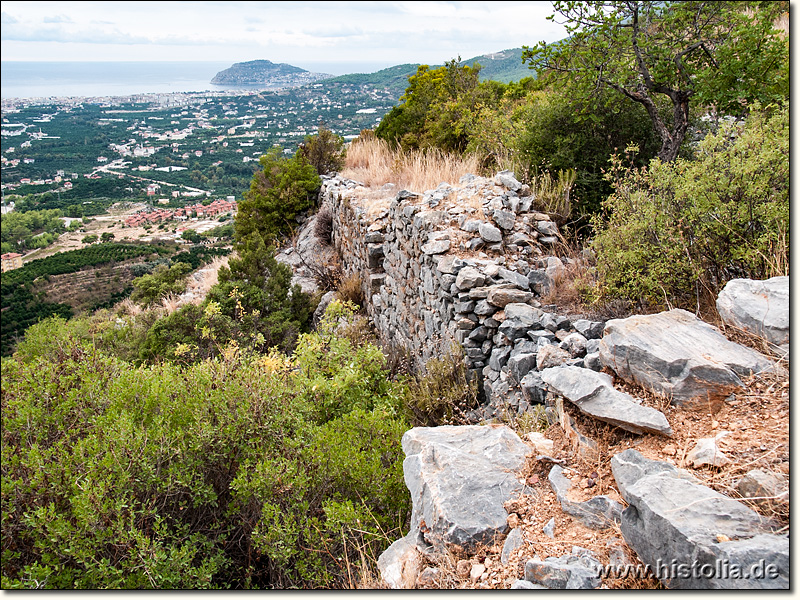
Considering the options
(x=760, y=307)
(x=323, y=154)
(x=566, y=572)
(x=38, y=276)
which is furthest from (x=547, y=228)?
(x=38, y=276)

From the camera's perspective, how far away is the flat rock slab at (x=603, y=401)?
2.40m

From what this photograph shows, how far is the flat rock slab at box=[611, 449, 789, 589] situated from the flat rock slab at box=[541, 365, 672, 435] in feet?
1.18

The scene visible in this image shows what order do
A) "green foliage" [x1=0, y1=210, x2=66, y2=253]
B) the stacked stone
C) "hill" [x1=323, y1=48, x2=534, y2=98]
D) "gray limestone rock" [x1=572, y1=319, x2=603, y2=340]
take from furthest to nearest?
1. "green foliage" [x1=0, y1=210, x2=66, y2=253]
2. "hill" [x1=323, y1=48, x2=534, y2=98]
3. the stacked stone
4. "gray limestone rock" [x1=572, y1=319, x2=603, y2=340]

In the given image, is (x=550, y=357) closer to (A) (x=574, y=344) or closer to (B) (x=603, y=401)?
(A) (x=574, y=344)

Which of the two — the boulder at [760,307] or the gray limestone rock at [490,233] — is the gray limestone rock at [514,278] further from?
the boulder at [760,307]

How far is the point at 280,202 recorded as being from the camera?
12.2 metres

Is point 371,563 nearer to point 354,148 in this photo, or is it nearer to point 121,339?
point 121,339

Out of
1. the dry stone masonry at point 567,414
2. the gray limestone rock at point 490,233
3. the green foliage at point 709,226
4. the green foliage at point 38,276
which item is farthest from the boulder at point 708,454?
the green foliage at point 38,276

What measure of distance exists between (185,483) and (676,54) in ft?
19.1

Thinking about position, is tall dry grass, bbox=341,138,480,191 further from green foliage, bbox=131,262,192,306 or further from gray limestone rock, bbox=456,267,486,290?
green foliage, bbox=131,262,192,306

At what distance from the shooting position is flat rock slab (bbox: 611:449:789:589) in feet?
5.14

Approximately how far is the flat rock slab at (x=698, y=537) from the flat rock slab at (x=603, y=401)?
1.18ft

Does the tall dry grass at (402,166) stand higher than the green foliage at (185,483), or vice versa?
the tall dry grass at (402,166)

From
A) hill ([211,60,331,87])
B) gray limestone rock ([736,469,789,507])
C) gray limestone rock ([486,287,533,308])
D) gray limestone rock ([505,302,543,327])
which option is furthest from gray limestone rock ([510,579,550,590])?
hill ([211,60,331,87])
